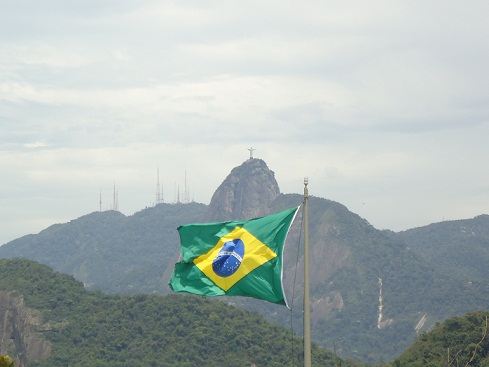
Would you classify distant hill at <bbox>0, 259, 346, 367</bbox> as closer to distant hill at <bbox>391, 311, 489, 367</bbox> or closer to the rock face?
the rock face

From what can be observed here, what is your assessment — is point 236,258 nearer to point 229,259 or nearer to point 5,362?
point 229,259

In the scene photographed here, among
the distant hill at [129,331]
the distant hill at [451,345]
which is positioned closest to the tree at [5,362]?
the distant hill at [451,345]

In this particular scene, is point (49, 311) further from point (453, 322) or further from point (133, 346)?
point (453, 322)

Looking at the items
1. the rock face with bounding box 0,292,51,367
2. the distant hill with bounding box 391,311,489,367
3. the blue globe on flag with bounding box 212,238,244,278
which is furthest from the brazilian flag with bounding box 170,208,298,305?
the rock face with bounding box 0,292,51,367

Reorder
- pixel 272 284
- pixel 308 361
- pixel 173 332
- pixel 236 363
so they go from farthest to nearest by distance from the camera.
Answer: pixel 173 332 → pixel 236 363 → pixel 272 284 → pixel 308 361

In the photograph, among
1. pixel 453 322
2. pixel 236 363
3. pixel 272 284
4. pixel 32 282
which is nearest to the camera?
pixel 272 284

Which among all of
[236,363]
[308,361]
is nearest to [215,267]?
[308,361]
